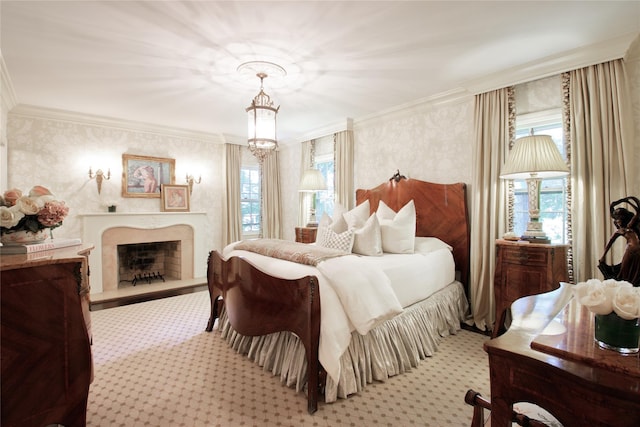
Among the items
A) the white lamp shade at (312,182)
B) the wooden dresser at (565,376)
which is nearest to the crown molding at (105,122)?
the white lamp shade at (312,182)

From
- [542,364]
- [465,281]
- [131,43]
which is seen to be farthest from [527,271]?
[131,43]

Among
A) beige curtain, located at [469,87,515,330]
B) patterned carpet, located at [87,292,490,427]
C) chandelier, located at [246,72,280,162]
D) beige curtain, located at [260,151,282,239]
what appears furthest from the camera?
beige curtain, located at [260,151,282,239]

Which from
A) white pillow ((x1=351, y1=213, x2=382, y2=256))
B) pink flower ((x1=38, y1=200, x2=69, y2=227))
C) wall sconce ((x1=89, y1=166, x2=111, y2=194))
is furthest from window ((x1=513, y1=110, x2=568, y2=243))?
wall sconce ((x1=89, y1=166, x2=111, y2=194))

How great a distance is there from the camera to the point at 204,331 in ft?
10.5

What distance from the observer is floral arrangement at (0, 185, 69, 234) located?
1.54m

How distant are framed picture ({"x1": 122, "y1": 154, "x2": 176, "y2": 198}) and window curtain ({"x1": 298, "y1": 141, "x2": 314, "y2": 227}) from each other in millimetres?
2278

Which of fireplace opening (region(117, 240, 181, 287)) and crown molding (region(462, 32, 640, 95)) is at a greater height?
crown molding (region(462, 32, 640, 95))

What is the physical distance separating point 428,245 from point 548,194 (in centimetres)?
126

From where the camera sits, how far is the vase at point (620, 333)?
84cm

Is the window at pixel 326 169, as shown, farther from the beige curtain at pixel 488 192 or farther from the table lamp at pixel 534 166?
the table lamp at pixel 534 166

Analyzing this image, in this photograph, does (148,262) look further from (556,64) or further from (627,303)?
(556,64)

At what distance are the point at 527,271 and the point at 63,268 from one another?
10.7ft

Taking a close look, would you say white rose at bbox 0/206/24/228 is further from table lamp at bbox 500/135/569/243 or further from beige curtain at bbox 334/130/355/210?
beige curtain at bbox 334/130/355/210

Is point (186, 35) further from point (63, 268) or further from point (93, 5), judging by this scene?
point (63, 268)
